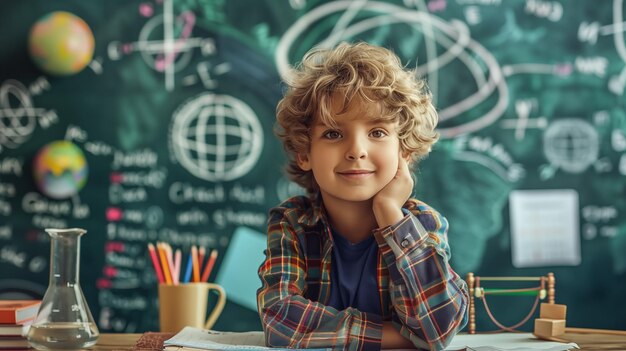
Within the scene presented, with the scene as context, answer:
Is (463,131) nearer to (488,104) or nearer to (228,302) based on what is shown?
(488,104)

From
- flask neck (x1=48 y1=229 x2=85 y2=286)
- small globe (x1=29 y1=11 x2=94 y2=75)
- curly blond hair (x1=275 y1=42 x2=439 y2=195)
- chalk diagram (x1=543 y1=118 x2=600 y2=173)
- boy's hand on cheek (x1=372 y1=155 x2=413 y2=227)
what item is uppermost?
small globe (x1=29 y1=11 x2=94 y2=75)

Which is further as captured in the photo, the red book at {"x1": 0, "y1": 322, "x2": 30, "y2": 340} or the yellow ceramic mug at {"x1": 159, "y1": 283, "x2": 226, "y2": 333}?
the yellow ceramic mug at {"x1": 159, "y1": 283, "x2": 226, "y2": 333}

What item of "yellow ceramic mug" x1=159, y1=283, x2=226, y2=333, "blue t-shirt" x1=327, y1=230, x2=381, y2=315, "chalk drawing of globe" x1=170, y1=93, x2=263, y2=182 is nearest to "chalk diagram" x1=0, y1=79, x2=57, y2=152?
"chalk drawing of globe" x1=170, y1=93, x2=263, y2=182

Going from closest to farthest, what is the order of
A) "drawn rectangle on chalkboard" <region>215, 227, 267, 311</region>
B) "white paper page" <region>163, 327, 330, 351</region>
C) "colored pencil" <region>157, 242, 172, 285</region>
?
"white paper page" <region>163, 327, 330, 351</region> → "colored pencil" <region>157, 242, 172, 285</region> → "drawn rectangle on chalkboard" <region>215, 227, 267, 311</region>

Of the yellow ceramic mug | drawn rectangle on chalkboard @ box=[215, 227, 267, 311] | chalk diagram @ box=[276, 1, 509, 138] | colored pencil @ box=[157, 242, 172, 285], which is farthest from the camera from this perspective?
chalk diagram @ box=[276, 1, 509, 138]

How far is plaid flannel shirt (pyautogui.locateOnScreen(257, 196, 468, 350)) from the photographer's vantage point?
3.49 feet

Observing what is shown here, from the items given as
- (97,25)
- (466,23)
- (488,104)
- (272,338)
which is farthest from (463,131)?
(272,338)

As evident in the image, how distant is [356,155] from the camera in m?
1.09

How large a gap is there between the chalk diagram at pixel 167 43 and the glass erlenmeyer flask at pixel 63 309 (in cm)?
186

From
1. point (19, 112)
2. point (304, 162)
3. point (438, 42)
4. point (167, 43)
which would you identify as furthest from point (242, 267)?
point (304, 162)

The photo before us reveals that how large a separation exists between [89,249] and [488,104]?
164cm

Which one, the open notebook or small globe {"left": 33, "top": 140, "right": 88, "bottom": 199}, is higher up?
small globe {"left": 33, "top": 140, "right": 88, "bottom": 199}

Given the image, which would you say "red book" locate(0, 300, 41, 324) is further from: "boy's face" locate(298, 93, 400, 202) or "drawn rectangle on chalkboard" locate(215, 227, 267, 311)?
"drawn rectangle on chalkboard" locate(215, 227, 267, 311)

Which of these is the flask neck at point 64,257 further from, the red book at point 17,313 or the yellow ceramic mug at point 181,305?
the yellow ceramic mug at point 181,305
